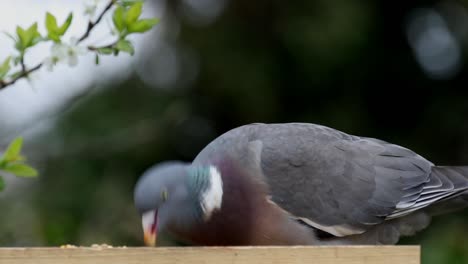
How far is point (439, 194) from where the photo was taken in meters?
3.74

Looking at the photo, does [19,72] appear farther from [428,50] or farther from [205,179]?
[428,50]

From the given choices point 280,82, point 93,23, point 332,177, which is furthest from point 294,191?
point 280,82

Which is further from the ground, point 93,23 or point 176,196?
point 93,23

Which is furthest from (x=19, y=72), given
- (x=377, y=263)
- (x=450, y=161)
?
(x=450, y=161)

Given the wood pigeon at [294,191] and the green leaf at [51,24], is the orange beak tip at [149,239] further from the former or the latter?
the green leaf at [51,24]

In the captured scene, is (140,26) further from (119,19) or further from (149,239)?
(149,239)

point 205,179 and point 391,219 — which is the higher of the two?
point 205,179

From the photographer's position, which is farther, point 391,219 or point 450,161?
point 450,161

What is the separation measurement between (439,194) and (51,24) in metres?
2.20

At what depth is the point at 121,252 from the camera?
2.25m

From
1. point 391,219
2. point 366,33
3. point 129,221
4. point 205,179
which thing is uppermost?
point 366,33

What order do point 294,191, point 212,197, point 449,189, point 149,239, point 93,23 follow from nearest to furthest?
1. point 93,23
2. point 149,239
3. point 212,197
4. point 294,191
5. point 449,189

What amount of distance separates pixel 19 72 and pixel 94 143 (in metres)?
3.62

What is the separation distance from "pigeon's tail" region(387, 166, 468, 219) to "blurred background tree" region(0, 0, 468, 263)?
5.79 feet
